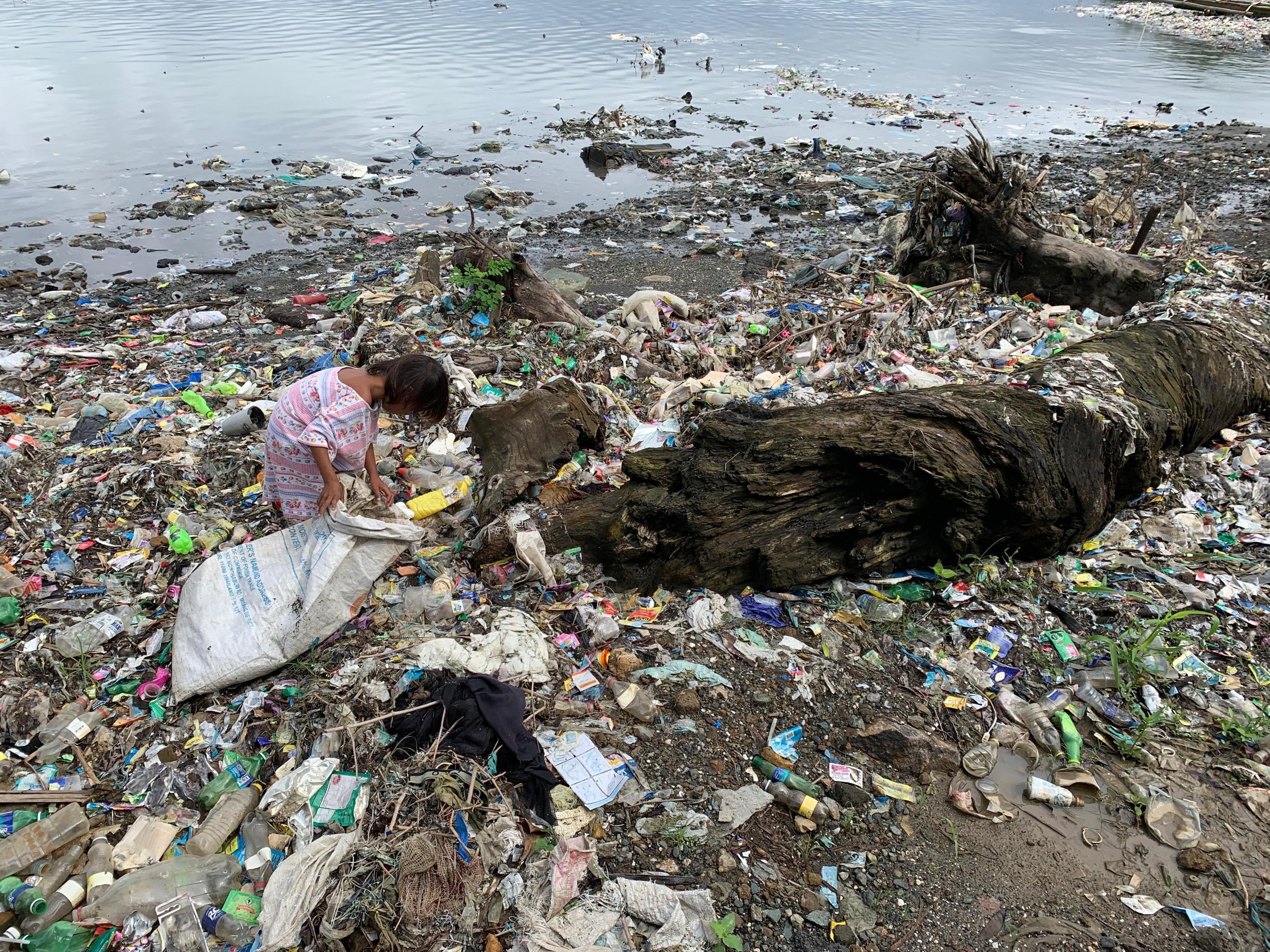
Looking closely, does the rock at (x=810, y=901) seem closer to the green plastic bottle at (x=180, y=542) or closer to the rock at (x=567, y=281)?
the green plastic bottle at (x=180, y=542)

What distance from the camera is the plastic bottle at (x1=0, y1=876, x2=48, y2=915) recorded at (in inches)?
76.1

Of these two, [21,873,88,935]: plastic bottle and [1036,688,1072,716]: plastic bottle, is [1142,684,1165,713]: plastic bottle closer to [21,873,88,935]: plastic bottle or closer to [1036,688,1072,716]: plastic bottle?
[1036,688,1072,716]: plastic bottle

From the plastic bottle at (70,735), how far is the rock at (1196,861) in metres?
3.41

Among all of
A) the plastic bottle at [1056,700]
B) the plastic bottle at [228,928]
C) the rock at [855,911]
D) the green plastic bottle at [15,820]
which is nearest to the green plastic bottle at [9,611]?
the green plastic bottle at [15,820]

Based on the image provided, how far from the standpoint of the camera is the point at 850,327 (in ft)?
17.2

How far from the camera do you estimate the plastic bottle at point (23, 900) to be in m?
1.93

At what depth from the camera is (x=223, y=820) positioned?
219 cm

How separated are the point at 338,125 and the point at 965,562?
39.4 feet

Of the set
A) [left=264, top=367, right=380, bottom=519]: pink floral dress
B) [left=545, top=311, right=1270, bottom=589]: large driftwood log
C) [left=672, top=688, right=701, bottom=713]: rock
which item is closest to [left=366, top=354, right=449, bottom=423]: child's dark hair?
[left=264, top=367, right=380, bottom=519]: pink floral dress

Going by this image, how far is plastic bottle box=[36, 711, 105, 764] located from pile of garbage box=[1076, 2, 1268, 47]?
2386cm

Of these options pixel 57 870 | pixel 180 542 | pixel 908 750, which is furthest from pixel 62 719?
pixel 908 750

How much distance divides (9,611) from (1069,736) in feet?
12.9

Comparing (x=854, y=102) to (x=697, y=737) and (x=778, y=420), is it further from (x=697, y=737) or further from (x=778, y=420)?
(x=697, y=737)

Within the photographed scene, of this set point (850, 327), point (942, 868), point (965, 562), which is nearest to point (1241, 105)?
point (850, 327)
